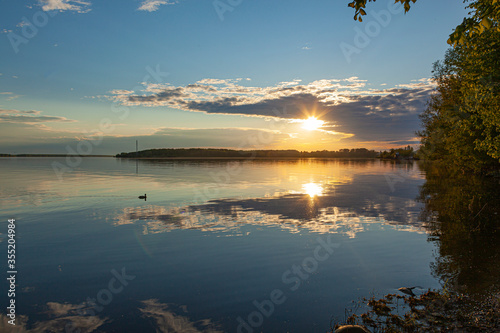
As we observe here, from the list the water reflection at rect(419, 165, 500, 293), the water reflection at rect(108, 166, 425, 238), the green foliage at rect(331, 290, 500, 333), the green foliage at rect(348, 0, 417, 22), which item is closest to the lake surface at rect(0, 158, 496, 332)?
the water reflection at rect(108, 166, 425, 238)

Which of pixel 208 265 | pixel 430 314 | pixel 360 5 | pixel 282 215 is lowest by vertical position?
pixel 208 265

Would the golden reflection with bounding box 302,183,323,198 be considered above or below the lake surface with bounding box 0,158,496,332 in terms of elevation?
above

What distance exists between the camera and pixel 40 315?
31.0 feet

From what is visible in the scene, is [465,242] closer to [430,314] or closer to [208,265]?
[430,314]

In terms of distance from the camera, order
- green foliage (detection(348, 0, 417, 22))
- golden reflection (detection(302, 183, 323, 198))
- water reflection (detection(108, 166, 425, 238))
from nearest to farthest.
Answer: green foliage (detection(348, 0, 417, 22))
water reflection (detection(108, 166, 425, 238))
golden reflection (detection(302, 183, 323, 198))

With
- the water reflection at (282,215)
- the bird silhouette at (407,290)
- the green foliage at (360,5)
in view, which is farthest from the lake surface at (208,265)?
the green foliage at (360,5)

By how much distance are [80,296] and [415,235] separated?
17.3m

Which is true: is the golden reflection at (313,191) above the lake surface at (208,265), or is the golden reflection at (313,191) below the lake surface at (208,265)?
above

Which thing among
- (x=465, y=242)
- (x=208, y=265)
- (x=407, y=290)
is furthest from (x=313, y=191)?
(x=407, y=290)

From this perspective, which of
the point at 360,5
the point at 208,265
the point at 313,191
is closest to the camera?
the point at 360,5

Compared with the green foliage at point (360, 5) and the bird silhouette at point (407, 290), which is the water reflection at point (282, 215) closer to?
the bird silhouette at point (407, 290)

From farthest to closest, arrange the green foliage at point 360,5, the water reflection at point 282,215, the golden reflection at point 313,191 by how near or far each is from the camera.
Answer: the golden reflection at point 313,191, the water reflection at point 282,215, the green foliage at point 360,5

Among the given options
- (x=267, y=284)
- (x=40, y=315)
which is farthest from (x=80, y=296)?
(x=267, y=284)

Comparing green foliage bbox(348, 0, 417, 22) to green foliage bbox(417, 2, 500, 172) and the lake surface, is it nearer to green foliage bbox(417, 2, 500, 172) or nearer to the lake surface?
green foliage bbox(417, 2, 500, 172)
